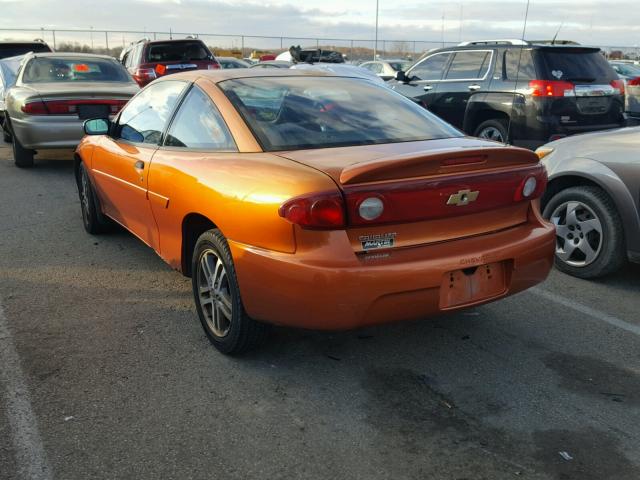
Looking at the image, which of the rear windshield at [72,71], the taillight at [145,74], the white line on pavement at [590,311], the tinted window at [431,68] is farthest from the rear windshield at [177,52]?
the white line on pavement at [590,311]

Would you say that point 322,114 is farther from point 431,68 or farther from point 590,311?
point 431,68

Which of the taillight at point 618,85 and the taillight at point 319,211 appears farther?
the taillight at point 618,85

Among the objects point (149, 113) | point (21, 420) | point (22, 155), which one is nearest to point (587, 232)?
point (149, 113)

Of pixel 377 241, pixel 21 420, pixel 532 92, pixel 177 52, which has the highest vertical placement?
pixel 177 52

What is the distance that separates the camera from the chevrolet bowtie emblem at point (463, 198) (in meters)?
3.10

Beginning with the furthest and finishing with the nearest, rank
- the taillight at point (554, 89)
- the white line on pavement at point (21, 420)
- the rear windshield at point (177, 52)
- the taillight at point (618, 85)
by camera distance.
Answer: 1. the rear windshield at point (177, 52)
2. the taillight at point (618, 85)
3. the taillight at point (554, 89)
4. the white line on pavement at point (21, 420)

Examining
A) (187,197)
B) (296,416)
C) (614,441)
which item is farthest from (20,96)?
(614,441)

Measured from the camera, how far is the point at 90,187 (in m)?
5.55

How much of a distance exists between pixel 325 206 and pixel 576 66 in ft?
22.1

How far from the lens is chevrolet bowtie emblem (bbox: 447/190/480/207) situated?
122 inches

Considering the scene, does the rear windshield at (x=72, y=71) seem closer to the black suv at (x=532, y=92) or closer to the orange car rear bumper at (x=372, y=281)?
the black suv at (x=532, y=92)

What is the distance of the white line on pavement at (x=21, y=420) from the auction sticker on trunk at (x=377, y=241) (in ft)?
5.21

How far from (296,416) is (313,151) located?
131 centimetres

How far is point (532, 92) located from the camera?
8242 mm
